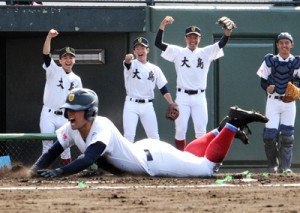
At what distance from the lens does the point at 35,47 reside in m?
14.3

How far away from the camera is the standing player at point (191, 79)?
12.6 metres

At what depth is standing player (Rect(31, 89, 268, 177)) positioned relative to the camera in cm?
899

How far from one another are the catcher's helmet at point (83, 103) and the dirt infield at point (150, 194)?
66 centimetres

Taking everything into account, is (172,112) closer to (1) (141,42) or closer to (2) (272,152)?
(1) (141,42)

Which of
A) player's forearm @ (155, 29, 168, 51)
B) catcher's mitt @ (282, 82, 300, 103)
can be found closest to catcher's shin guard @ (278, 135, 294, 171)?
catcher's mitt @ (282, 82, 300, 103)

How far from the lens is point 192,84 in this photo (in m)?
12.6

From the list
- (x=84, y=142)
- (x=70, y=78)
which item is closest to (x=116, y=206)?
(x=84, y=142)

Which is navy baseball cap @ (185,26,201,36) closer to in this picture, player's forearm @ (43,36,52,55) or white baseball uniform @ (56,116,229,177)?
player's forearm @ (43,36,52,55)

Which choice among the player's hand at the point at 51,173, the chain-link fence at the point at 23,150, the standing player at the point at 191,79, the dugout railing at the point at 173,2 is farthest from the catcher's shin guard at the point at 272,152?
the player's hand at the point at 51,173

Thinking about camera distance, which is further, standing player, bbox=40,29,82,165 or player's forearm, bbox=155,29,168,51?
player's forearm, bbox=155,29,168,51

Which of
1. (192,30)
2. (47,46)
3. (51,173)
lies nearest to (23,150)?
(47,46)

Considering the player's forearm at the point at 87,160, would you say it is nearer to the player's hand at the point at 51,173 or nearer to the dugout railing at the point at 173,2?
the player's hand at the point at 51,173

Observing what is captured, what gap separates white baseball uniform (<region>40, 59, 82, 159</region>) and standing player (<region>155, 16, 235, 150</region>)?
1.24 metres

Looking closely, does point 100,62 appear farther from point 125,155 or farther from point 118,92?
point 125,155
